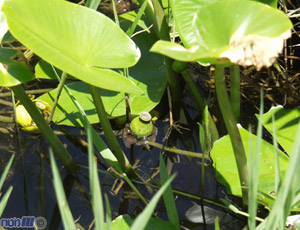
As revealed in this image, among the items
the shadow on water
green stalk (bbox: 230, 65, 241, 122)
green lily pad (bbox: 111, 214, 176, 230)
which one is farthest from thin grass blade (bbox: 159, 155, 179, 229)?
green stalk (bbox: 230, 65, 241, 122)

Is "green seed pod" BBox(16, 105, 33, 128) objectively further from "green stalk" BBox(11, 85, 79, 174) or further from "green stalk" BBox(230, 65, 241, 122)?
"green stalk" BBox(230, 65, 241, 122)

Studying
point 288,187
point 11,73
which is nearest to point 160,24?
point 11,73

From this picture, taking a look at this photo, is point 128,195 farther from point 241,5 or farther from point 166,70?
point 241,5

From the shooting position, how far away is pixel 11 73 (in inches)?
42.8

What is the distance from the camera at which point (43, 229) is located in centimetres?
129

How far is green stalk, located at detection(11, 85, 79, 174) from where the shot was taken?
1.18m

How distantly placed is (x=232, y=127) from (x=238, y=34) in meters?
0.28

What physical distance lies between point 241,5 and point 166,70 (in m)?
0.65

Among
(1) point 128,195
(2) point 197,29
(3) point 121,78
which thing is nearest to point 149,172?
(1) point 128,195

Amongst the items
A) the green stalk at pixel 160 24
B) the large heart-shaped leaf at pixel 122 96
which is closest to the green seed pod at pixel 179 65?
the green stalk at pixel 160 24

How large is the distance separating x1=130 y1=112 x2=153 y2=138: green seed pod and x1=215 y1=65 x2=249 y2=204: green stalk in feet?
1.49

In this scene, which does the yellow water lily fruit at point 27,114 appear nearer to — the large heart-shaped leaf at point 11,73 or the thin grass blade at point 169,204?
the large heart-shaped leaf at point 11,73

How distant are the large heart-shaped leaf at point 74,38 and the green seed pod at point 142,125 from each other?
44cm

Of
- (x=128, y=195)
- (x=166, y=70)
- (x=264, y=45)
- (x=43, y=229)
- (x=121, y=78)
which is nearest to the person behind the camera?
(x=264, y=45)
